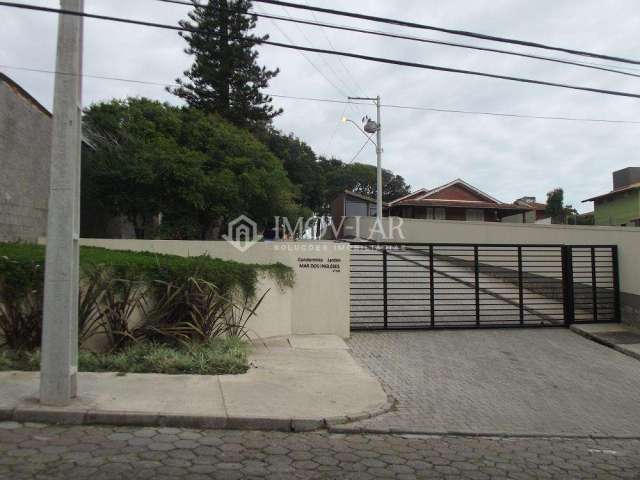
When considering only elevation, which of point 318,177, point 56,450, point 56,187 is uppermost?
A: point 318,177

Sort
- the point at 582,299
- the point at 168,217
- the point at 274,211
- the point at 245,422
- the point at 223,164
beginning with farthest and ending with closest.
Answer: the point at 274,211
the point at 223,164
the point at 168,217
the point at 582,299
the point at 245,422

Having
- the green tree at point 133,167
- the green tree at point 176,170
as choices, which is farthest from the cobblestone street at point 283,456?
the green tree at point 176,170

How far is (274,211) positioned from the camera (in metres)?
21.6

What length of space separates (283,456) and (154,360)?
10.6 ft

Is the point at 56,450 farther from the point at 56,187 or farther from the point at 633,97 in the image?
the point at 633,97

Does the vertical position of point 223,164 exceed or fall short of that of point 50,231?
it exceeds it

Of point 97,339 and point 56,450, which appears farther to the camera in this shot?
point 97,339

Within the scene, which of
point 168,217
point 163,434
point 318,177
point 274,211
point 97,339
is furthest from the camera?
point 318,177

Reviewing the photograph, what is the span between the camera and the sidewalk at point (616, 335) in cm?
1070

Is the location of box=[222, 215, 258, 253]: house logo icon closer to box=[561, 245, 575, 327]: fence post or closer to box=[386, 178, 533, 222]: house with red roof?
box=[561, 245, 575, 327]: fence post

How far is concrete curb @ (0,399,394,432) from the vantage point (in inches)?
213

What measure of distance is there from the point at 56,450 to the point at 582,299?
1209 centimetres

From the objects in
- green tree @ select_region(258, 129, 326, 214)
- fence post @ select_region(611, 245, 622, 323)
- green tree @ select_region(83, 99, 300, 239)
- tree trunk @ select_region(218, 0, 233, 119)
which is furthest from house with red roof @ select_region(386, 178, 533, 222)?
fence post @ select_region(611, 245, 622, 323)

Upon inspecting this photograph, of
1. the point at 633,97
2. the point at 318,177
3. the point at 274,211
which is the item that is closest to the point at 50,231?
the point at 633,97
